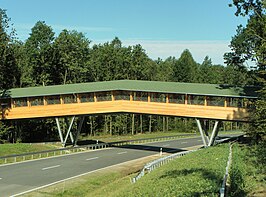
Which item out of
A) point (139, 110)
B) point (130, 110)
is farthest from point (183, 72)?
point (139, 110)

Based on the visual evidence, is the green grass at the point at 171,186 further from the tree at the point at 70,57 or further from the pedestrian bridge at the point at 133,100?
the tree at the point at 70,57

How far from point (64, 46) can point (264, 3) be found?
4838 cm

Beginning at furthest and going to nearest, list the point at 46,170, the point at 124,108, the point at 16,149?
the point at 124,108 → the point at 16,149 → the point at 46,170

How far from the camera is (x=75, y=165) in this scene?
27.4 metres

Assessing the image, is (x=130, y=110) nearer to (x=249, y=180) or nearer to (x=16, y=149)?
(x=16, y=149)

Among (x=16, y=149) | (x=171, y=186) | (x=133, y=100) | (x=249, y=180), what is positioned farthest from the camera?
(x=133, y=100)

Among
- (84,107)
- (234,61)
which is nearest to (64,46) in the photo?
(84,107)

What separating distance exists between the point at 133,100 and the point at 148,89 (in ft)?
6.67

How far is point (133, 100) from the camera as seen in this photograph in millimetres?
36500

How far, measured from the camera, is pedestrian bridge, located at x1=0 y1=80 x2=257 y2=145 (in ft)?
107

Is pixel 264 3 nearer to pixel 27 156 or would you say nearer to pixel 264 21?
pixel 264 21

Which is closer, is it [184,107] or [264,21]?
[264,21]

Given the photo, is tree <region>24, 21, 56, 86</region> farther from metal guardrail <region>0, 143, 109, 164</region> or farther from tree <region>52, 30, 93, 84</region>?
metal guardrail <region>0, 143, 109, 164</region>

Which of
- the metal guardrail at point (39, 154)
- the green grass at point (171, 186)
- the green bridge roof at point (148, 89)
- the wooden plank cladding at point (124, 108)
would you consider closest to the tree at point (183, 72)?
the metal guardrail at point (39, 154)
